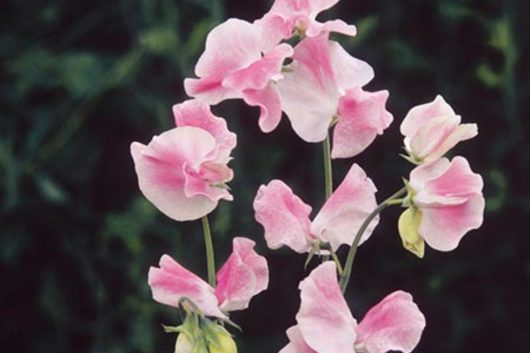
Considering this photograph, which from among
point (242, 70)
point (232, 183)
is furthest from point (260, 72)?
point (232, 183)

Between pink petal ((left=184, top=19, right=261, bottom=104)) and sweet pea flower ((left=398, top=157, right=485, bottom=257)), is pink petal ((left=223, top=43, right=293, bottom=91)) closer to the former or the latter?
pink petal ((left=184, top=19, right=261, bottom=104))

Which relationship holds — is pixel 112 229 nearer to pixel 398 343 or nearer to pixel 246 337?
pixel 246 337

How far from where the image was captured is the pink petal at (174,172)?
0.92m

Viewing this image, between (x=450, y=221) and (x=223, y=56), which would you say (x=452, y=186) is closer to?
(x=450, y=221)

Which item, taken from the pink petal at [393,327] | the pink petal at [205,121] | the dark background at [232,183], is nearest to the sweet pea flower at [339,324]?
the pink petal at [393,327]

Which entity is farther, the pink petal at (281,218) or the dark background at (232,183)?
the dark background at (232,183)

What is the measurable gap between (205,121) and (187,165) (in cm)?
4

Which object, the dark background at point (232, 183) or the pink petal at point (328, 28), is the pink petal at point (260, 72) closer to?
the pink petal at point (328, 28)

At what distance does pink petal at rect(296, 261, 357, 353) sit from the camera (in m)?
0.89

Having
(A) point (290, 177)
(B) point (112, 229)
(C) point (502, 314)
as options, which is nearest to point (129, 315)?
(B) point (112, 229)

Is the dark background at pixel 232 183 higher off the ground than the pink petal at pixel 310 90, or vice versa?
the pink petal at pixel 310 90

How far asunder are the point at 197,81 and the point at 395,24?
1543 mm

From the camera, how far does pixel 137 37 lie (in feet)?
7.95

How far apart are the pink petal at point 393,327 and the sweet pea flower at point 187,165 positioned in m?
0.12
